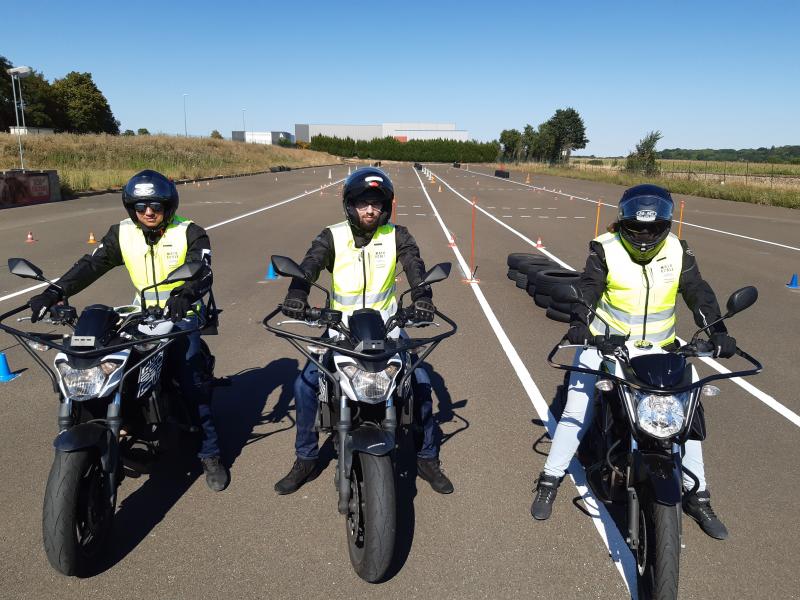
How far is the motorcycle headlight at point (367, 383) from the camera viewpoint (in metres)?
3.20

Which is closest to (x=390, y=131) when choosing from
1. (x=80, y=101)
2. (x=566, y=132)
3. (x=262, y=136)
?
(x=262, y=136)

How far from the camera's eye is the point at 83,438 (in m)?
3.13

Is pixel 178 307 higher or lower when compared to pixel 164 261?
lower

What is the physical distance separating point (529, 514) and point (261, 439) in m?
2.15

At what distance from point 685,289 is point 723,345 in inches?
22.8

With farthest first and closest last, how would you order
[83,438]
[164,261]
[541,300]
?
[541,300] → [164,261] → [83,438]

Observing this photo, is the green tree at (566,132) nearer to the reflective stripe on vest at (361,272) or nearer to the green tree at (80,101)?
the green tree at (80,101)

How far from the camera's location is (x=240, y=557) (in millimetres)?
3469

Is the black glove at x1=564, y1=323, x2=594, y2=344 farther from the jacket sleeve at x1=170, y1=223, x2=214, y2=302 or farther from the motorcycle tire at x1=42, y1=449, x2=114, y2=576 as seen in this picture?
the motorcycle tire at x1=42, y1=449, x2=114, y2=576

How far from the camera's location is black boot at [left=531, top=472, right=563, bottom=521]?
391 cm

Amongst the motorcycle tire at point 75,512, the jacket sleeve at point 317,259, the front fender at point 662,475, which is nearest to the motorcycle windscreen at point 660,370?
the front fender at point 662,475

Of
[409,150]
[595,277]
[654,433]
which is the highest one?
[595,277]

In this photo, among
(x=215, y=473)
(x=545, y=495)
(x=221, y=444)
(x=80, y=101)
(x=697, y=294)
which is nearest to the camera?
(x=697, y=294)

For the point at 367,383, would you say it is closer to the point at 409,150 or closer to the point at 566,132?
the point at 566,132
